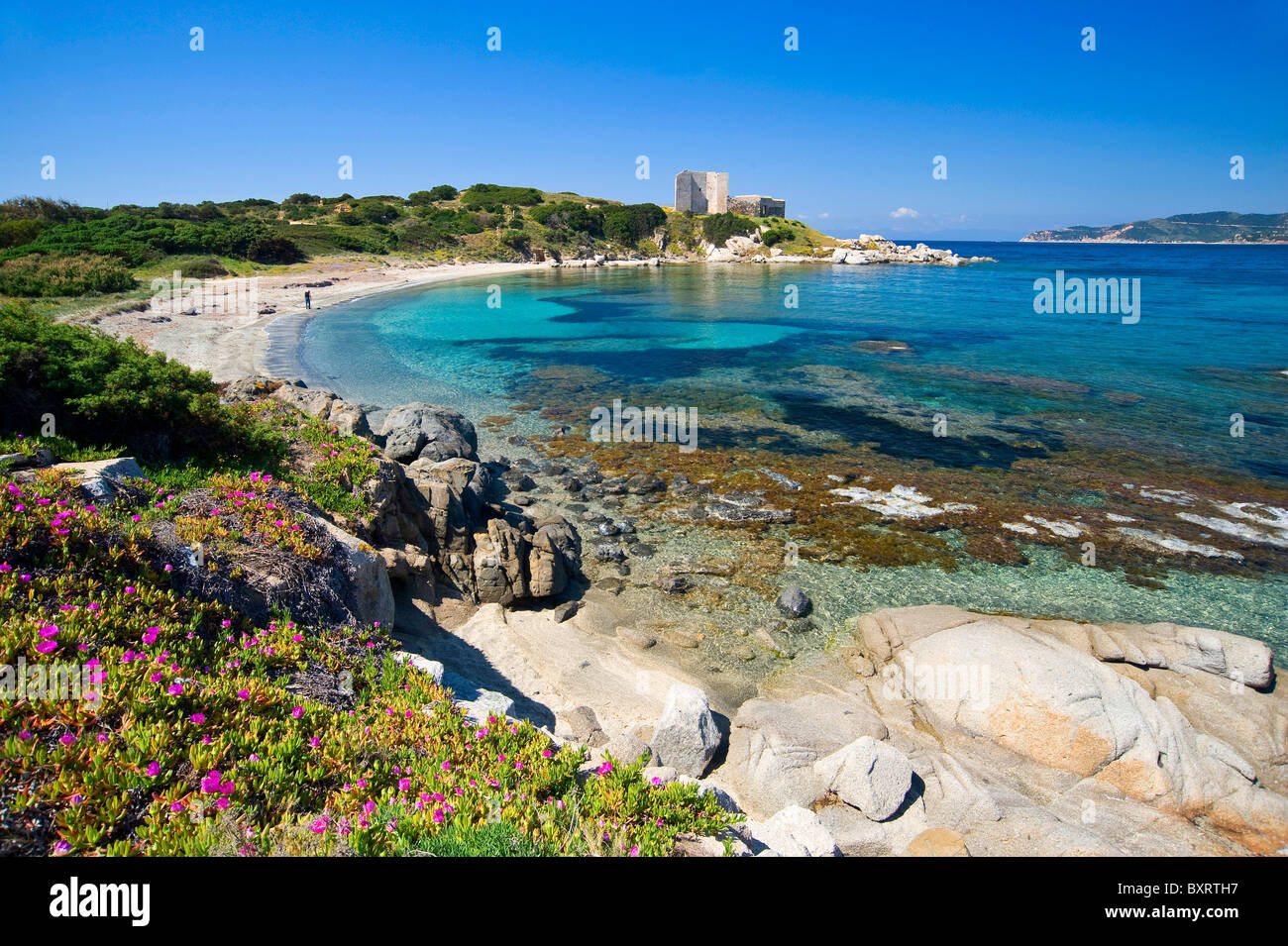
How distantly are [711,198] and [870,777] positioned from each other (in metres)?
165

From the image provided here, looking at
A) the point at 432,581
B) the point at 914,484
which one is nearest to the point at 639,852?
the point at 432,581

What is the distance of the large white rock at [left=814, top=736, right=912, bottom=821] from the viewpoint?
320 inches

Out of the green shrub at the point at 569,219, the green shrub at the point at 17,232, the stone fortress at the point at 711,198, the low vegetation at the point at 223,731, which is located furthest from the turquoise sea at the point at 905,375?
the stone fortress at the point at 711,198

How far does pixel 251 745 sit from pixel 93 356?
970 cm

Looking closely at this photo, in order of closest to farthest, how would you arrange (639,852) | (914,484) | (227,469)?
(639,852) → (227,469) → (914,484)

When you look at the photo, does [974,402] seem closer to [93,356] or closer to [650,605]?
[650,605]

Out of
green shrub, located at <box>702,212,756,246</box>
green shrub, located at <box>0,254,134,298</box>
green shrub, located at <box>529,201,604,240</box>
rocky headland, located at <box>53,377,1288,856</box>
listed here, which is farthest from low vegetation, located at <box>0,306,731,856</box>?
green shrub, located at <box>702,212,756,246</box>

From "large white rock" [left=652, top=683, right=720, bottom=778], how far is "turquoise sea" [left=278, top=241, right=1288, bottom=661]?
5354mm

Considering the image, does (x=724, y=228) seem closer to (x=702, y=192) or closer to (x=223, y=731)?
(x=702, y=192)

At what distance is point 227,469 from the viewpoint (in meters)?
10.5

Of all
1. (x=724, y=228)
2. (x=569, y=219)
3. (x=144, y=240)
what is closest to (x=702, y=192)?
(x=724, y=228)

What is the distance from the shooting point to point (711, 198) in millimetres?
155875

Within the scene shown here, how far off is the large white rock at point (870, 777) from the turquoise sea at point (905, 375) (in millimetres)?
5084

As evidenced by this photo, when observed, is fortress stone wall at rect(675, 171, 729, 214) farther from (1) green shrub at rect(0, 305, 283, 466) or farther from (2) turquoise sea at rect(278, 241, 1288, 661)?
(1) green shrub at rect(0, 305, 283, 466)
